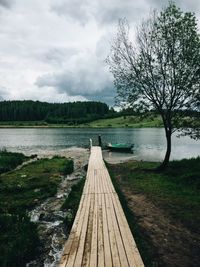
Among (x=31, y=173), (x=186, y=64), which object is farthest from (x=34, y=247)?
(x=186, y=64)

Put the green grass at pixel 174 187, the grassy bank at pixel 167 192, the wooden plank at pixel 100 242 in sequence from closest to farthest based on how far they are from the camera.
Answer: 1. the wooden plank at pixel 100 242
2. the grassy bank at pixel 167 192
3. the green grass at pixel 174 187

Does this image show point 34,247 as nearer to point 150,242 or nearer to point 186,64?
point 150,242

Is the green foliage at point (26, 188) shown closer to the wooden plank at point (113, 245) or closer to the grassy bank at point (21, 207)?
the grassy bank at point (21, 207)

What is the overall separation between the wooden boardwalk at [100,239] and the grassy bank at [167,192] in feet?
4.68

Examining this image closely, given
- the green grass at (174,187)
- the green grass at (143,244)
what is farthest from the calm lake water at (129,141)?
the green grass at (143,244)

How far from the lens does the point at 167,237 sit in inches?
529

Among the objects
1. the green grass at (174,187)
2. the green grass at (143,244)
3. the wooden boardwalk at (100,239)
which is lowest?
the green grass at (143,244)

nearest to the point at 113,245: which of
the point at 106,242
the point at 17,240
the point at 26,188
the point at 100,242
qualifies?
the point at 106,242

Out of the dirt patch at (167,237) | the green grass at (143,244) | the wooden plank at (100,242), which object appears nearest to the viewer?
the wooden plank at (100,242)

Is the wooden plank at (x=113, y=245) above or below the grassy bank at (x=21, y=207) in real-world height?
above

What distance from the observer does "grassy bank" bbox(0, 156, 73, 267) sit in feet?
37.9

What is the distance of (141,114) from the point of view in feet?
100

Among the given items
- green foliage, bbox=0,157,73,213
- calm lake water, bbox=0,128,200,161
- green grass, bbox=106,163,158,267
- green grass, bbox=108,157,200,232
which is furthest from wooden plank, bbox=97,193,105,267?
calm lake water, bbox=0,128,200,161

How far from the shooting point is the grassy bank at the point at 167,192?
13.6 m
